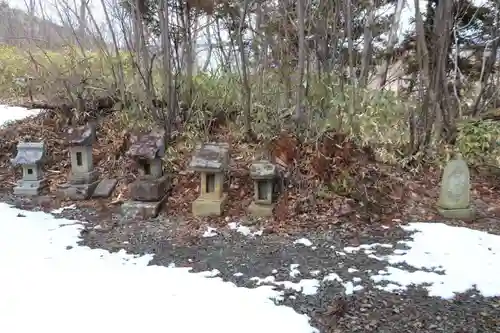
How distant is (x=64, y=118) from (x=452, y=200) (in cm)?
425

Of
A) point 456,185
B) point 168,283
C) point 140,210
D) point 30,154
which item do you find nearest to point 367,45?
point 456,185

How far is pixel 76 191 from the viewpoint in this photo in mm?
4078

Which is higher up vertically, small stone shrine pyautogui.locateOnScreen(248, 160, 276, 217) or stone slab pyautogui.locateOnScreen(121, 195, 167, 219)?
small stone shrine pyautogui.locateOnScreen(248, 160, 276, 217)

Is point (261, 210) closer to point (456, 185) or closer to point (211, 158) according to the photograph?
point (211, 158)

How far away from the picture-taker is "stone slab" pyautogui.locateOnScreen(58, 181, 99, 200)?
4.08m

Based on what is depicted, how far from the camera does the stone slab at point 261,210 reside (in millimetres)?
3576

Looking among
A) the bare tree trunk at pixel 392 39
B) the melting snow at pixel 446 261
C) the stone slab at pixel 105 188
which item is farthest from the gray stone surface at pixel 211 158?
the bare tree trunk at pixel 392 39

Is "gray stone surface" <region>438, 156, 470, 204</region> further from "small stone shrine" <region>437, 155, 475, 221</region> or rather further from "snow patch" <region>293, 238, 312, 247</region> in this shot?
"snow patch" <region>293, 238, 312, 247</region>

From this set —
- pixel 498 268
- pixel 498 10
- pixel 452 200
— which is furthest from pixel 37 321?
pixel 498 10

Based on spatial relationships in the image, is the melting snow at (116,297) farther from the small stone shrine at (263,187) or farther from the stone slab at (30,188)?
the stone slab at (30,188)

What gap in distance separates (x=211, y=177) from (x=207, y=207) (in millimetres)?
256

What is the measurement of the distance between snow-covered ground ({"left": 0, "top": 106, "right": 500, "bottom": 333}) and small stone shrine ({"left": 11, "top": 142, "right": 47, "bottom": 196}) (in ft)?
2.63

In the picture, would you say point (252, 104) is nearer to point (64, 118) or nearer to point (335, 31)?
point (335, 31)

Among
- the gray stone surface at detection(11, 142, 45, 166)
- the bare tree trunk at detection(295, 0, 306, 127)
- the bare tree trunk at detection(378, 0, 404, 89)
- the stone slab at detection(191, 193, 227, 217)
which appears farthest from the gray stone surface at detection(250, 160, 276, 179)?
the bare tree trunk at detection(378, 0, 404, 89)
